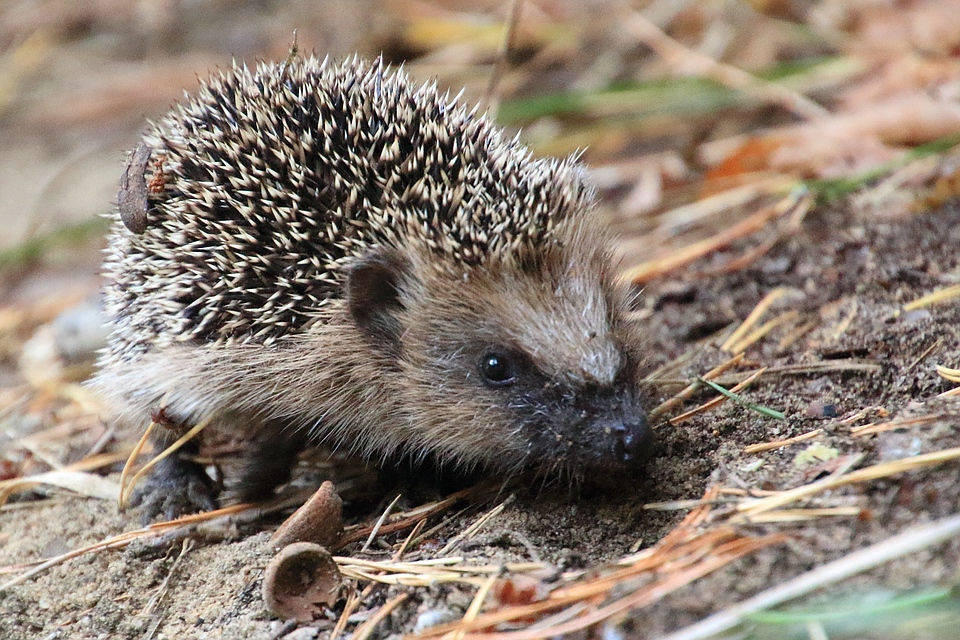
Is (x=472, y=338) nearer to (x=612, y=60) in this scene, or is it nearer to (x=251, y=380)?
(x=251, y=380)

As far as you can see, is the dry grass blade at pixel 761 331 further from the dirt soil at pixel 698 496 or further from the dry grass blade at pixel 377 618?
the dry grass blade at pixel 377 618

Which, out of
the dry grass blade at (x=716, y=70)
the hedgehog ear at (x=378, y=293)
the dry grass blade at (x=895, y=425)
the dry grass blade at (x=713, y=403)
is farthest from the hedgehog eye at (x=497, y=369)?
the dry grass blade at (x=716, y=70)

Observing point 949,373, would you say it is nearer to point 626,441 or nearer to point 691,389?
point 691,389

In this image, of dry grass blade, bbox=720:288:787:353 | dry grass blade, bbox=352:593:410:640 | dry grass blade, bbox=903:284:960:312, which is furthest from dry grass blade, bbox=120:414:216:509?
dry grass blade, bbox=903:284:960:312

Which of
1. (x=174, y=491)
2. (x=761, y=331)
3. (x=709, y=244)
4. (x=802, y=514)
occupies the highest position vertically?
(x=709, y=244)

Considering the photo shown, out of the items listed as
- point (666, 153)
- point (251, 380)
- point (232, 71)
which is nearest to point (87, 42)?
point (666, 153)

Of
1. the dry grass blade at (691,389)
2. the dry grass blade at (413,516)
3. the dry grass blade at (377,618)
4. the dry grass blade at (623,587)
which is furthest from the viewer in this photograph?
the dry grass blade at (691,389)

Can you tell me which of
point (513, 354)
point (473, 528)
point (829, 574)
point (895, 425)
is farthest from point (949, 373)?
point (473, 528)
